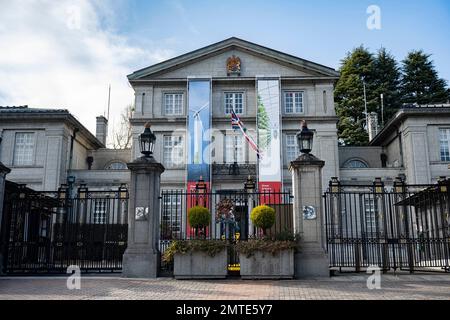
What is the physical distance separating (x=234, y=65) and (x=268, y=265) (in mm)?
25397

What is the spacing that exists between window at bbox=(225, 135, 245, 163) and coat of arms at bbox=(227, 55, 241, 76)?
5.32 metres

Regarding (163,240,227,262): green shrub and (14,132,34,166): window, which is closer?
(163,240,227,262): green shrub

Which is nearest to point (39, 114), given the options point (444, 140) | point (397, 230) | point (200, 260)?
point (200, 260)

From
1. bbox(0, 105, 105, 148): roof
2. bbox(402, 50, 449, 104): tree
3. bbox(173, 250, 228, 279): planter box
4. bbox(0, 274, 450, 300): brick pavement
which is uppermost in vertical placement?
bbox(402, 50, 449, 104): tree

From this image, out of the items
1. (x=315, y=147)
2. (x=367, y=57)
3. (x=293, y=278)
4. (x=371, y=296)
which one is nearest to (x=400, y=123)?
(x=315, y=147)

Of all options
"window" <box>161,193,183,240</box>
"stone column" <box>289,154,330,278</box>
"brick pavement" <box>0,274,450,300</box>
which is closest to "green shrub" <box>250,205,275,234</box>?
"stone column" <box>289,154,330,278</box>

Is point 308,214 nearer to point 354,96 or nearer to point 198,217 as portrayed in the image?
point 198,217

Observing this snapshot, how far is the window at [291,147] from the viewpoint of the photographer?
1344 inches

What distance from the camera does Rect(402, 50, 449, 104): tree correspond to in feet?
153

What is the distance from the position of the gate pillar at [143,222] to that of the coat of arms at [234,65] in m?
23.0

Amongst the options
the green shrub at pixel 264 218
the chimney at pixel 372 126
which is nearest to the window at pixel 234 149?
the chimney at pixel 372 126

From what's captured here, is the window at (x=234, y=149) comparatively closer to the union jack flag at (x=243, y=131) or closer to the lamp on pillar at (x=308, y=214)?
the union jack flag at (x=243, y=131)

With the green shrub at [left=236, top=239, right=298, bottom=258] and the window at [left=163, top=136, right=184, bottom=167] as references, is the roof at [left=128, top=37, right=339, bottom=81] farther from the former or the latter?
the green shrub at [left=236, top=239, right=298, bottom=258]
